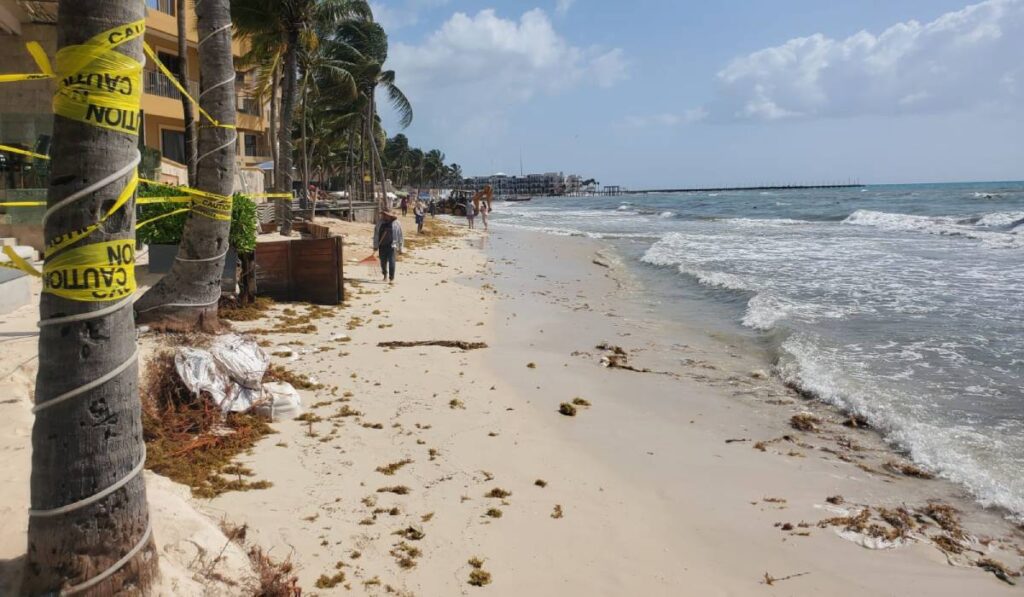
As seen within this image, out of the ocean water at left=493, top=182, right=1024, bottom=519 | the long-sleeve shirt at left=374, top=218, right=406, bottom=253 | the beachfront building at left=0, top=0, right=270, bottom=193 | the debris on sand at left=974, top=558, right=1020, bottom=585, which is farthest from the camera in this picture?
the long-sleeve shirt at left=374, top=218, right=406, bottom=253

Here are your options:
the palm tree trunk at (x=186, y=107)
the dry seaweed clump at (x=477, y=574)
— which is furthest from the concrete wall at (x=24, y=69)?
the dry seaweed clump at (x=477, y=574)

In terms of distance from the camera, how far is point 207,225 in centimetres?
714

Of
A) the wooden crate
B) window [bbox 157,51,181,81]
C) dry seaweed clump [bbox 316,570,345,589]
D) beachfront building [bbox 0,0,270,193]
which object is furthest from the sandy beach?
window [bbox 157,51,181,81]

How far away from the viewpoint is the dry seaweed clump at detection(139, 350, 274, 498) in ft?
14.7

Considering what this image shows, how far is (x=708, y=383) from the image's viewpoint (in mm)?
7945

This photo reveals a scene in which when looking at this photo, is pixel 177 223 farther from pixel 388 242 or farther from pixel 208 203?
pixel 388 242

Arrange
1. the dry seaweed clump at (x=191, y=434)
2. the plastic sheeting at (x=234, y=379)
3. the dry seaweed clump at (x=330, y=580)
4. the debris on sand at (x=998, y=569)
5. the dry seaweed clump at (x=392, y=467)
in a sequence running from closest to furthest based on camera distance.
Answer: the dry seaweed clump at (x=330, y=580) → the debris on sand at (x=998, y=569) → the dry seaweed clump at (x=191, y=434) → the dry seaweed clump at (x=392, y=467) → the plastic sheeting at (x=234, y=379)

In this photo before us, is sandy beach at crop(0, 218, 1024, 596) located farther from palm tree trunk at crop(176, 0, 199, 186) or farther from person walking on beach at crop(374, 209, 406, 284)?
palm tree trunk at crop(176, 0, 199, 186)

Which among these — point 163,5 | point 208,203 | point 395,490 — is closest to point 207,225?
point 208,203

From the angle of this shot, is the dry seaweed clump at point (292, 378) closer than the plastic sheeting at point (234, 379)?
No

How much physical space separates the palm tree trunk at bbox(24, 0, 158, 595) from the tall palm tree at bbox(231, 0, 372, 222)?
653 inches

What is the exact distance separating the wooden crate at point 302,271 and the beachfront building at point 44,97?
3061 millimetres

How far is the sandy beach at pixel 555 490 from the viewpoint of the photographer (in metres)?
3.79

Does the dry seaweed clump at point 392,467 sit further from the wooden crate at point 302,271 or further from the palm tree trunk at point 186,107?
the palm tree trunk at point 186,107
